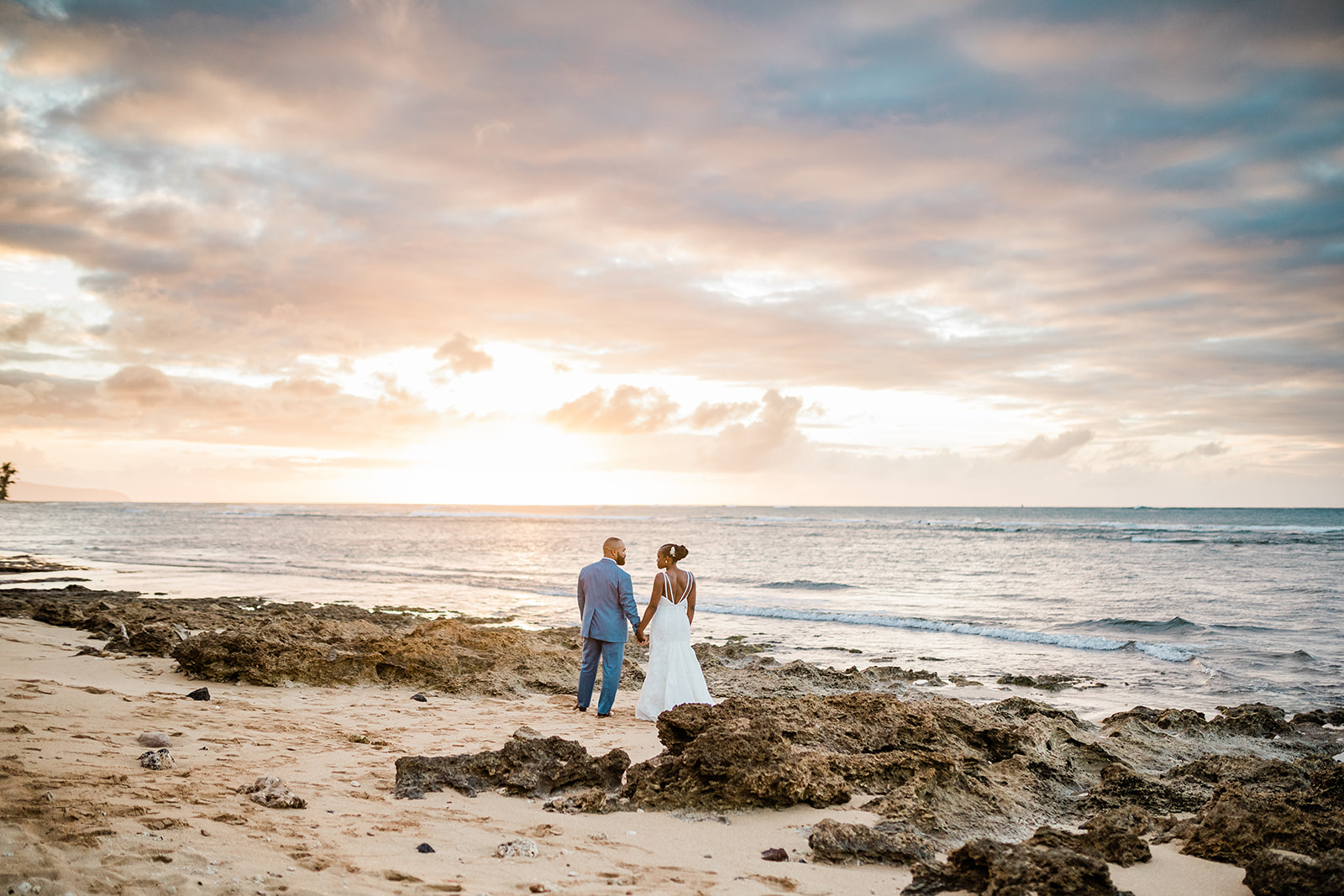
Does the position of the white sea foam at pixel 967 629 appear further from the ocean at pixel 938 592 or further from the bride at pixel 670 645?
the bride at pixel 670 645

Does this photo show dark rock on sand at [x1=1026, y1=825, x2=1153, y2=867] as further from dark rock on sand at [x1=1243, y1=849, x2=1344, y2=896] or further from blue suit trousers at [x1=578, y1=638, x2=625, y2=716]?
blue suit trousers at [x1=578, y1=638, x2=625, y2=716]

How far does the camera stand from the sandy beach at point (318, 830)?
3842mm

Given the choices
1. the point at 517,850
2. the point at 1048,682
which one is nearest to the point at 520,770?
the point at 517,850

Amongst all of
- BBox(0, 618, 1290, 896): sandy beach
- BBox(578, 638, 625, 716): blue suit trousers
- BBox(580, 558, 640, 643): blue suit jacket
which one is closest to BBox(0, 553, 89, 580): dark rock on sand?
BBox(0, 618, 1290, 896): sandy beach

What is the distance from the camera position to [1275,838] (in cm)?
485

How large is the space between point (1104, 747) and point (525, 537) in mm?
58125

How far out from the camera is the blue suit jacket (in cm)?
898

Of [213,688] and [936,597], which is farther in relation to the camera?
[936,597]

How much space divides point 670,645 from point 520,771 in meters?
3.12

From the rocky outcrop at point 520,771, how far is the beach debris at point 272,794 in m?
0.74

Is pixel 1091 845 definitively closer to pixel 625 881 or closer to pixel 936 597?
pixel 625 881

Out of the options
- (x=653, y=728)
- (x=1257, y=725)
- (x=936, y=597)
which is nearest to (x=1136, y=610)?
(x=936, y=597)

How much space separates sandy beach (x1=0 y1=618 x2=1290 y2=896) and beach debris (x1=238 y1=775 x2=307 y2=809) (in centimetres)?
6

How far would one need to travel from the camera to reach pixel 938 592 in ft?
85.0
